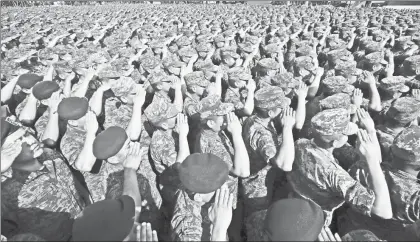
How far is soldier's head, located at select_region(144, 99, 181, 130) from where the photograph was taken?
367cm

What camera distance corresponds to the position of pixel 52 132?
4.03 meters

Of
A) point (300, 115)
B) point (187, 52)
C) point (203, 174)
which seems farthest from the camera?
point (187, 52)

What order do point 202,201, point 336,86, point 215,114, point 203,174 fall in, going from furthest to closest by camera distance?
point 336,86 < point 215,114 < point 202,201 < point 203,174

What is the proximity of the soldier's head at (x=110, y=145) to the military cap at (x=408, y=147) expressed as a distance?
2.94 m

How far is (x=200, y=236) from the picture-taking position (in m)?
2.48

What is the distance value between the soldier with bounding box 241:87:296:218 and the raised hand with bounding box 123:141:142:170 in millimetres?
1586

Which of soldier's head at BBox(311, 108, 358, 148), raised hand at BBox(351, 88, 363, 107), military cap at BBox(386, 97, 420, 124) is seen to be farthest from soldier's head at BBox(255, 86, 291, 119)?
raised hand at BBox(351, 88, 363, 107)

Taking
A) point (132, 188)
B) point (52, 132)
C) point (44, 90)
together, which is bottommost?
point (52, 132)

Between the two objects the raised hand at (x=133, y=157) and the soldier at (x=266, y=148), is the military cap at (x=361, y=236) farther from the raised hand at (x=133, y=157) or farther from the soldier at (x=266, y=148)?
the raised hand at (x=133, y=157)

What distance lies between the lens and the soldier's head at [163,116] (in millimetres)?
3672

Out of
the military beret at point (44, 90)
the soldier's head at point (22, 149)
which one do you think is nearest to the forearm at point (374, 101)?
the soldier's head at point (22, 149)

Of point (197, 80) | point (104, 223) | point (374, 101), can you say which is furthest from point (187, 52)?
point (104, 223)

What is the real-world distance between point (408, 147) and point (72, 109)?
403cm

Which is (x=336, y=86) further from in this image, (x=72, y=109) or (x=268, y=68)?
(x=72, y=109)
